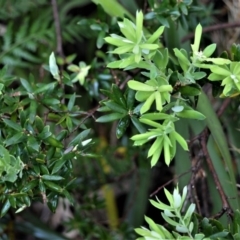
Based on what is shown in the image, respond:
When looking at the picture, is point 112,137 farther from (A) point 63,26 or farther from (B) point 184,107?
(B) point 184,107

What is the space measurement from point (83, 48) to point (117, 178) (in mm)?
524

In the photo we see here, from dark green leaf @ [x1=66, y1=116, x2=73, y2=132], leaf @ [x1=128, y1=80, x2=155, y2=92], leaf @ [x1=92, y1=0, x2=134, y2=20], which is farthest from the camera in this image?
leaf @ [x1=92, y1=0, x2=134, y2=20]

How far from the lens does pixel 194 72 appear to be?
523 millimetres

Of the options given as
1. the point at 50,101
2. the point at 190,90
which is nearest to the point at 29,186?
the point at 50,101

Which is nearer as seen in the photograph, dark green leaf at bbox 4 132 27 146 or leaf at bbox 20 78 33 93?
dark green leaf at bbox 4 132 27 146

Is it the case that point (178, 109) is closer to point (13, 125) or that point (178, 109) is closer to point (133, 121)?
point (133, 121)

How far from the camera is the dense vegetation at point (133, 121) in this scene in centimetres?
50

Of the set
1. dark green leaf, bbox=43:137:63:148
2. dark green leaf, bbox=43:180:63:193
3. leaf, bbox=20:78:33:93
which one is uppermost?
leaf, bbox=20:78:33:93

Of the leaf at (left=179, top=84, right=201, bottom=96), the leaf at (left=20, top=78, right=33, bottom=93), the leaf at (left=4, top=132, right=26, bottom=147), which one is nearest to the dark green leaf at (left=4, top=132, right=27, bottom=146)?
the leaf at (left=4, top=132, right=26, bottom=147)

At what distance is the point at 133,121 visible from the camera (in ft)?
1.86

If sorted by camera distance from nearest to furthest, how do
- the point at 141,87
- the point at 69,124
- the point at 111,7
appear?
the point at 141,87 → the point at 69,124 → the point at 111,7

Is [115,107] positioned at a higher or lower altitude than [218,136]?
higher

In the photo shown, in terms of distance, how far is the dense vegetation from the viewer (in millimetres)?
500

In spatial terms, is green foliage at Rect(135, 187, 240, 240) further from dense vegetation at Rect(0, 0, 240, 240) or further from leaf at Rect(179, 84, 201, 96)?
leaf at Rect(179, 84, 201, 96)
